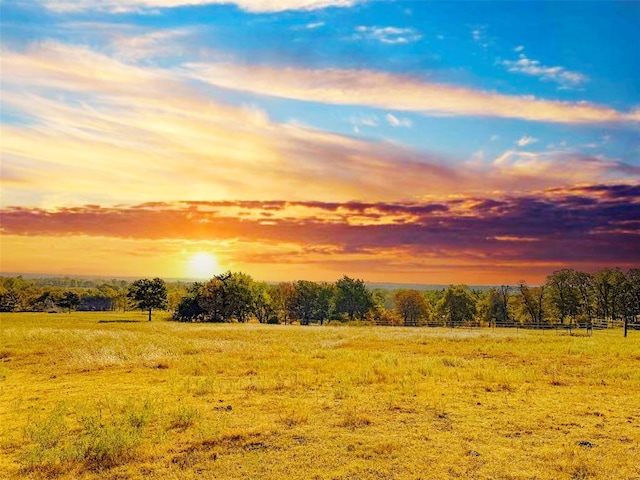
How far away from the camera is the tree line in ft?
310

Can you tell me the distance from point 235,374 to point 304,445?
13.4 m

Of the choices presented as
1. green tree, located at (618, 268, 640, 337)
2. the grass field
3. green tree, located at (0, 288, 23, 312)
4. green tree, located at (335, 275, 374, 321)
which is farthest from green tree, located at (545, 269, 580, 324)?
green tree, located at (0, 288, 23, 312)

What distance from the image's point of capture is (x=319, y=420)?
15.4 m

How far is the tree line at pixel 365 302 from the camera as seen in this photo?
94.6m

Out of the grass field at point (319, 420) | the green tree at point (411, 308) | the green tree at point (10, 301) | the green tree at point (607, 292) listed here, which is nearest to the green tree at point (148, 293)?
the green tree at point (10, 301)

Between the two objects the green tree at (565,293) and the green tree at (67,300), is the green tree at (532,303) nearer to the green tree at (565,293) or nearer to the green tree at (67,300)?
the green tree at (565,293)

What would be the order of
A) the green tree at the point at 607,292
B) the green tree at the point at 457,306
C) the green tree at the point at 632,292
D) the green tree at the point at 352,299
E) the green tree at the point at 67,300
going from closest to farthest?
1. the green tree at the point at 632,292
2. the green tree at the point at 607,292
3. the green tree at the point at 457,306
4. the green tree at the point at 352,299
5. the green tree at the point at 67,300

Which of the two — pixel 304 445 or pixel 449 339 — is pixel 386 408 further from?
pixel 449 339

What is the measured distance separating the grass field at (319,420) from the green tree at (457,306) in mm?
87661

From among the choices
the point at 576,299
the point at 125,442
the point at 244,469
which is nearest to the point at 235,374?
the point at 125,442

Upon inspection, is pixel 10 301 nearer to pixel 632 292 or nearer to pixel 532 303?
pixel 532 303

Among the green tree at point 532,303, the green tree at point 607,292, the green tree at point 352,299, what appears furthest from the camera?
the green tree at point 352,299

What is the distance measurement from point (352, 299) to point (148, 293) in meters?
51.9

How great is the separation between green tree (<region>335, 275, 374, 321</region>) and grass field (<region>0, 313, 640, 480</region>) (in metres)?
92.6
